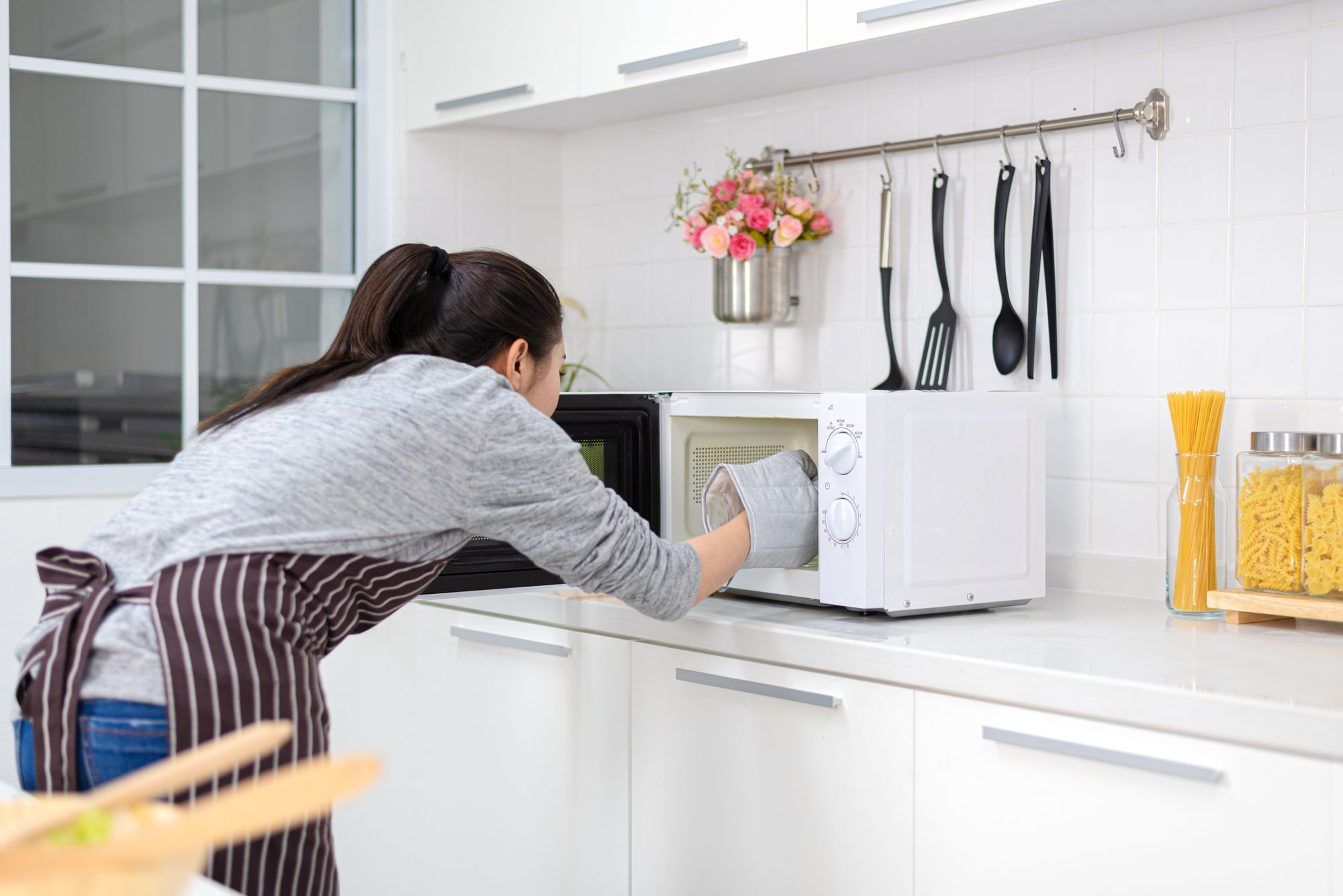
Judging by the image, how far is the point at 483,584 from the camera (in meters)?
1.82

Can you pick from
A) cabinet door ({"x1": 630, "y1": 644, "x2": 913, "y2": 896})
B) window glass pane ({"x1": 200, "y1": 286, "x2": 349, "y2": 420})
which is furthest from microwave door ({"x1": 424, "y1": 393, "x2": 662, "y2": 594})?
window glass pane ({"x1": 200, "y1": 286, "x2": 349, "y2": 420})

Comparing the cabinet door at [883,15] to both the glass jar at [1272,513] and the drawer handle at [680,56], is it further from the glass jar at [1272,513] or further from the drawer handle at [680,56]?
the glass jar at [1272,513]

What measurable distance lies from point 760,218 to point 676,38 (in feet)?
1.03

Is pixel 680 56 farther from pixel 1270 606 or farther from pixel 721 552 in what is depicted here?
pixel 1270 606

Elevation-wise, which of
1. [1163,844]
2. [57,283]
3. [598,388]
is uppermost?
[57,283]

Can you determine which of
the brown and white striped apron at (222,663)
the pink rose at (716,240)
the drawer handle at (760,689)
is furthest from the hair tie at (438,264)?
the pink rose at (716,240)

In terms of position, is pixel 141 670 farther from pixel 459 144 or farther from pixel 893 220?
pixel 459 144

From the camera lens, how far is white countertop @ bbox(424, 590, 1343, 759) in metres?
1.14

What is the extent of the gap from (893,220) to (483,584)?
859 mm

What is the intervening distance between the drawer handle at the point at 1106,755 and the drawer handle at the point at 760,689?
0.20 metres

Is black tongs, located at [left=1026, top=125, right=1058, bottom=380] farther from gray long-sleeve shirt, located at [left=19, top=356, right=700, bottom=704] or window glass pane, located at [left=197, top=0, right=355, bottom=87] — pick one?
window glass pane, located at [left=197, top=0, right=355, bottom=87]

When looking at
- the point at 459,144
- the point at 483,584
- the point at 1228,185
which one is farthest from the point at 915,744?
the point at 459,144

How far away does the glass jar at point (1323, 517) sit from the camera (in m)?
1.46

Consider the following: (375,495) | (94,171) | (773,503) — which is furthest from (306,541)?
(94,171)
